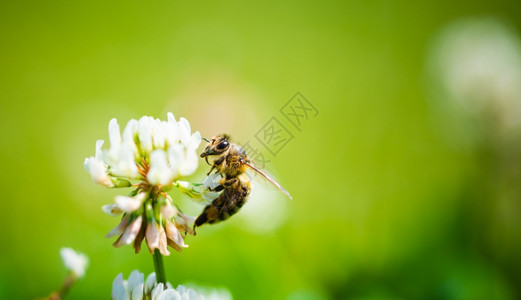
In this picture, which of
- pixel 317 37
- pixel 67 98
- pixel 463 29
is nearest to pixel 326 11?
pixel 317 37

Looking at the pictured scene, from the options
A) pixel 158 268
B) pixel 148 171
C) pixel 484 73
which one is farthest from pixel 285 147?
pixel 158 268

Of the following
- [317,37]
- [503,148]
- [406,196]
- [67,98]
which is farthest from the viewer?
[317,37]

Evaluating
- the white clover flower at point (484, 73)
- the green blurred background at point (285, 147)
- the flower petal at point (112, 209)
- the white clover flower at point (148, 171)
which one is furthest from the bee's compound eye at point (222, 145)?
the white clover flower at point (484, 73)

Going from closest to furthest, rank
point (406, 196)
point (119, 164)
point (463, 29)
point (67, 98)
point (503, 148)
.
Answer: point (119, 164) → point (503, 148) → point (406, 196) → point (463, 29) → point (67, 98)

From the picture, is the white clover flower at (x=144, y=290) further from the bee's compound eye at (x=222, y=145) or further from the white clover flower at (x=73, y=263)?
the bee's compound eye at (x=222, y=145)

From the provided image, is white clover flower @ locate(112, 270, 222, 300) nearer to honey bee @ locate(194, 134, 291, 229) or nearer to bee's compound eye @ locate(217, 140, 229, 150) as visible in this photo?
honey bee @ locate(194, 134, 291, 229)

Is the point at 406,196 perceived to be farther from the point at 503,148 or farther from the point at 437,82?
the point at 437,82

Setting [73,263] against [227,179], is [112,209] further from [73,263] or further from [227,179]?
[227,179]

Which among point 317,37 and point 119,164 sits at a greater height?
point 317,37
